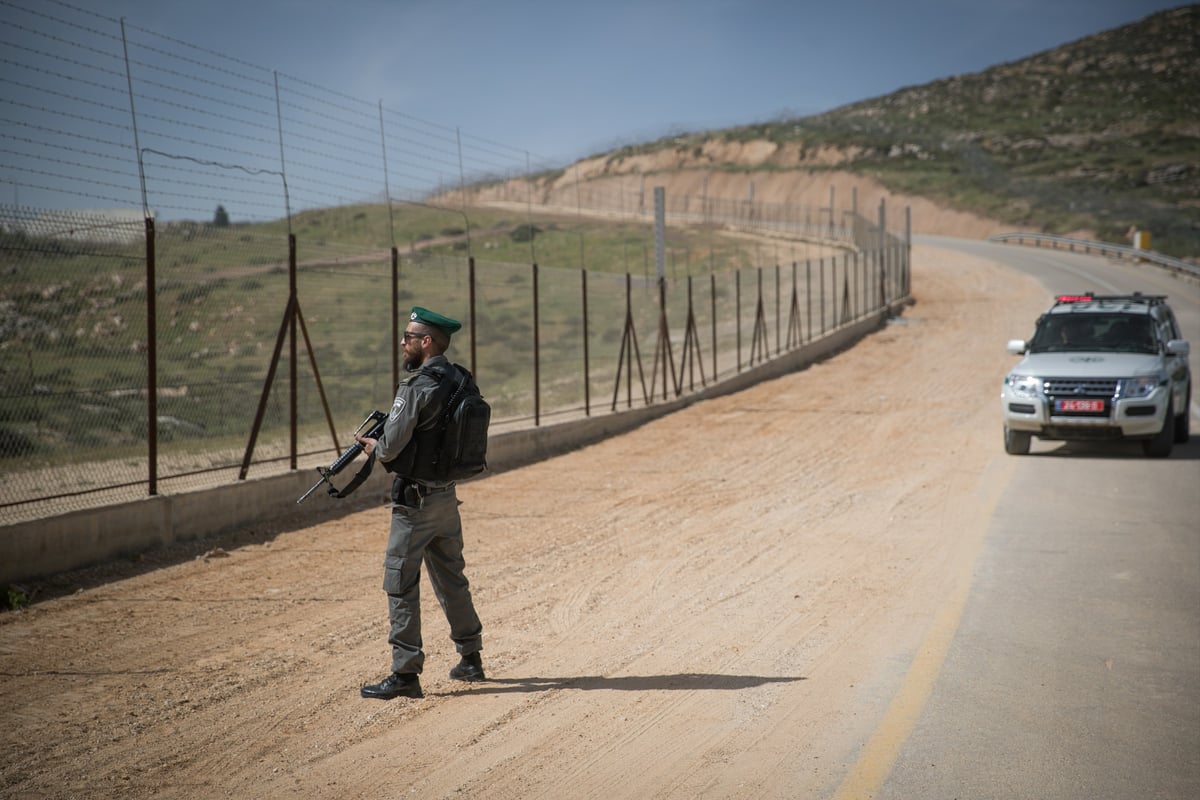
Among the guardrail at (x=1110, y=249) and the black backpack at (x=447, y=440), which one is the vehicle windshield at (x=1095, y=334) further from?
the guardrail at (x=1110, y=249)

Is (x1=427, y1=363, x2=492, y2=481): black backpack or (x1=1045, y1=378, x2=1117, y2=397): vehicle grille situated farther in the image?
(x1=1045, y1=378, x2=1117, y2=397): vehicle grille

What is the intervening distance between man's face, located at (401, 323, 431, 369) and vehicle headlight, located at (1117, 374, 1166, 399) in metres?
10.7

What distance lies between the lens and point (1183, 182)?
81.0 m

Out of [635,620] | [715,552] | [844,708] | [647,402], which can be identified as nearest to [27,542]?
[635,620]

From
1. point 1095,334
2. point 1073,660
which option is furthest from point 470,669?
point 1095,334

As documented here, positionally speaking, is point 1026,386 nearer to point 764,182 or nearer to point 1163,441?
point 1163,441

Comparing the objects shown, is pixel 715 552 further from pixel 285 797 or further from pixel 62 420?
pixel 62 420

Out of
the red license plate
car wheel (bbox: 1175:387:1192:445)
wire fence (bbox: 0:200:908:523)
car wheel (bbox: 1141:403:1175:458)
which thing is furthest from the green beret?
car wheel (bbox: 1175:387:1192:445)

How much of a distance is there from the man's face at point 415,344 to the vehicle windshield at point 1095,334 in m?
11.6

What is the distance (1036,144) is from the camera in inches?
3976

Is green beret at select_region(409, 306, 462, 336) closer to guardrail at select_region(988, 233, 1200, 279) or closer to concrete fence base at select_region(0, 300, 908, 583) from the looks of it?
concrete fence base at select_region(0, 300, 908, 583)

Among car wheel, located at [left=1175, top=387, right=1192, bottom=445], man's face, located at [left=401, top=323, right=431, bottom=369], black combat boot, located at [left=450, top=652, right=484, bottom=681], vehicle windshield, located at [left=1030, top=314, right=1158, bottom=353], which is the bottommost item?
car wheel, located at [left=1175, top=387, right=1192, bottom=445]

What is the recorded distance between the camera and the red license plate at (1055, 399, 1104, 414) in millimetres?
13484

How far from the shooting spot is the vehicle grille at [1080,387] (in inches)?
533
